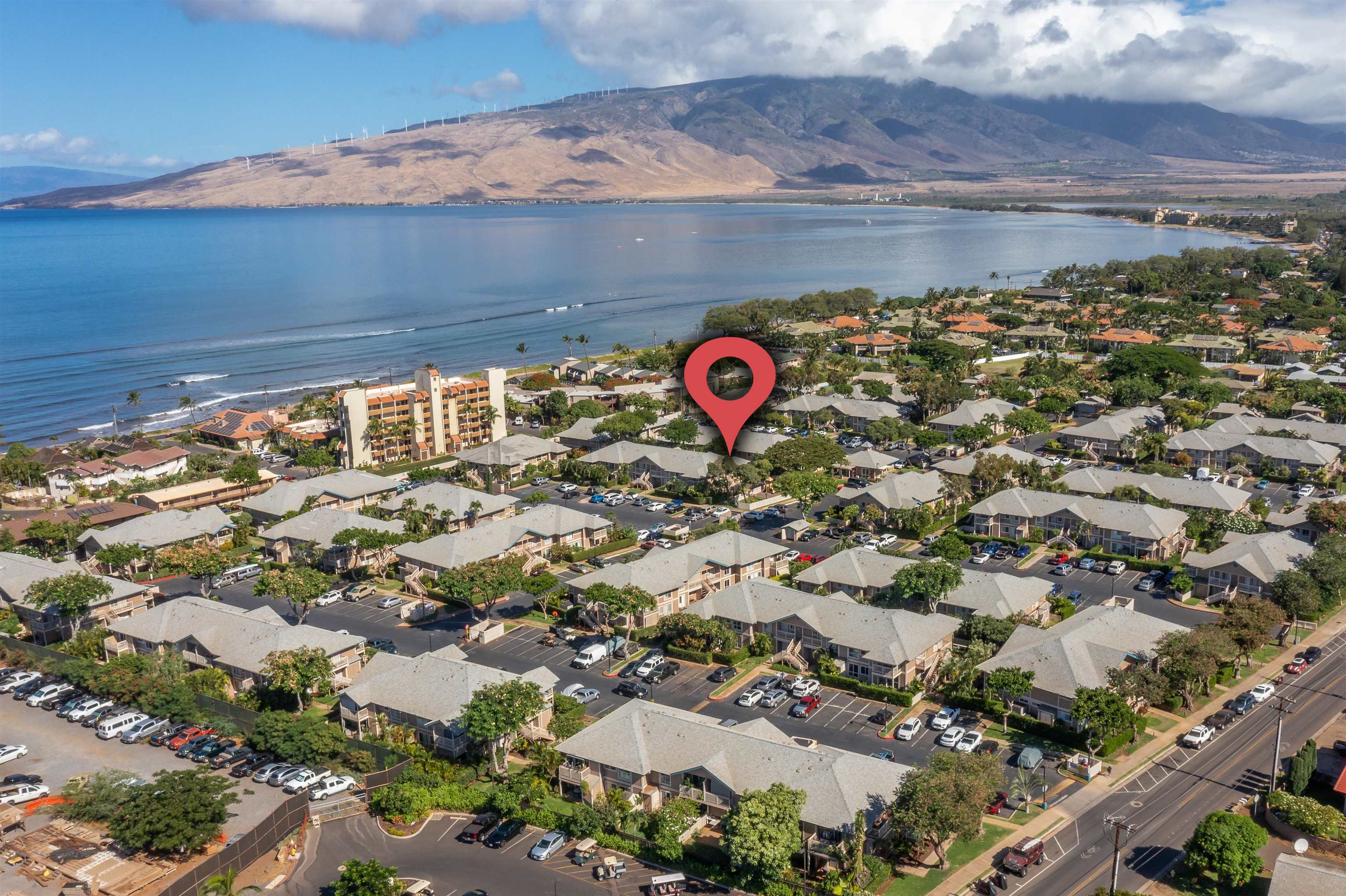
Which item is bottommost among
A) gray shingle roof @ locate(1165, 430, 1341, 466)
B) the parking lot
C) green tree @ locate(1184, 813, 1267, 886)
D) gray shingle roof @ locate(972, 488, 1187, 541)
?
the parking lot

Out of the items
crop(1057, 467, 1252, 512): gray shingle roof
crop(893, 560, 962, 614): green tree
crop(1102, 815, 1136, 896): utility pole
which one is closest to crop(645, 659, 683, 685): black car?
crop(893, 560, 962, 614): green tree

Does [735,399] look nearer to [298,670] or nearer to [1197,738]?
[1197,738]

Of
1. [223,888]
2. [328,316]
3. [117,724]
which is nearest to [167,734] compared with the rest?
[117,724]

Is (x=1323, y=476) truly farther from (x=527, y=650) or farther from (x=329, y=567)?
(x=329, y=567)

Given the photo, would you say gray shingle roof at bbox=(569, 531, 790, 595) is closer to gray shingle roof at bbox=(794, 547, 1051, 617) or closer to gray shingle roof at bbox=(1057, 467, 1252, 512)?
gray shingle roof at bbox=(794, 547, 1051, 617)

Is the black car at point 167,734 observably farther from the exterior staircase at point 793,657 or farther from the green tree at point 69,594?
the exterior staircase at point 793,657
